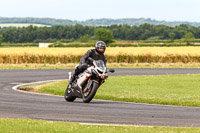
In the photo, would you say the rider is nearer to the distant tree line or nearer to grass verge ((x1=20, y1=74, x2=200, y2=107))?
grass verge ((x1=20, y1=74, x2=200, y2=107))

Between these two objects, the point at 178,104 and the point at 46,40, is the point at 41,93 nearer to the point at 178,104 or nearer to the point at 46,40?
the point at 178,104

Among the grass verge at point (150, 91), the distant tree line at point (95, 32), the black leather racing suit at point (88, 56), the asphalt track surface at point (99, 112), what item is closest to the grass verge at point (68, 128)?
the asphalt track surface at point (99, 112)

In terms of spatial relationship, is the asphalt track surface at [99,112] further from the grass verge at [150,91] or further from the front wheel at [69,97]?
the grass verge at [150,91]

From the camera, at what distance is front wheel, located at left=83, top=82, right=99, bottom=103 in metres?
16.2

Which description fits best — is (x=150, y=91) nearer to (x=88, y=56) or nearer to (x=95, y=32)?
(x=88, y=56)

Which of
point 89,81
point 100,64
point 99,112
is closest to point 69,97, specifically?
point 89,81

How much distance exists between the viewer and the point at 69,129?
10.5 metres

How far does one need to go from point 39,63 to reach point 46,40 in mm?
125441

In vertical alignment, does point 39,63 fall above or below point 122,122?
below

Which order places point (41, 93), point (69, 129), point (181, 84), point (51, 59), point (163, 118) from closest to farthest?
1. point (69, 129)
2. point (163, 118)
3. point (41, 93)
4. point (181, 84)
5. point (51, 59)

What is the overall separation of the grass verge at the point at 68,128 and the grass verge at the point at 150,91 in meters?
5.91

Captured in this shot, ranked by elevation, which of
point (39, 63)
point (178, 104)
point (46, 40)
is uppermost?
point (178, 104)

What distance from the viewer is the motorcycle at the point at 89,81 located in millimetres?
16047

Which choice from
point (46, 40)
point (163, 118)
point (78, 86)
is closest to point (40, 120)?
point (163, 118)
